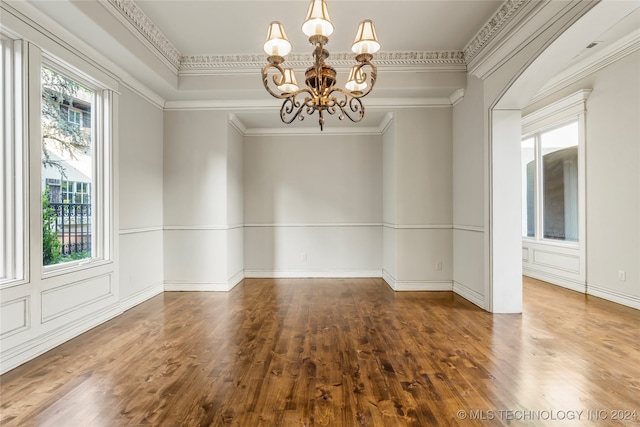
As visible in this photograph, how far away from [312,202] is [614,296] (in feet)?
14.4

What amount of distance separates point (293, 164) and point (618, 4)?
4516 millimetres

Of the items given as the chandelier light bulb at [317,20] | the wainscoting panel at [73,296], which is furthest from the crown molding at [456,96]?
the wainscoting panel at [73,296]

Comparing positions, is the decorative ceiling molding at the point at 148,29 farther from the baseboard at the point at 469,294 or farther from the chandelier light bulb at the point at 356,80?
the baseboard at the point at 469,294

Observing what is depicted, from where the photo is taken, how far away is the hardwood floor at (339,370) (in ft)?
6.20

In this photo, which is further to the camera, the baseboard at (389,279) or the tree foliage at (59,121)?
the baseboard at (389,279)

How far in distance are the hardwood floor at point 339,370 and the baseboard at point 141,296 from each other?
0.15 m

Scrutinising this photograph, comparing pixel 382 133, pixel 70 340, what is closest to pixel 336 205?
pixel 382 133

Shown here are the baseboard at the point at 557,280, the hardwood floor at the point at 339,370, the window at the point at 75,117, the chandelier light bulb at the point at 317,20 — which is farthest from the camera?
the baseboard at the point at 557,280

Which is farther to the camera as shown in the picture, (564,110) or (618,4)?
(564,110)

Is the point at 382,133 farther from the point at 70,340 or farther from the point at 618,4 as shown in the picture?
the point at 70,340

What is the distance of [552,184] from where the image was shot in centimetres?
553

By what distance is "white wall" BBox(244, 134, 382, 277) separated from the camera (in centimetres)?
602

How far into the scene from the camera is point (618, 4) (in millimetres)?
2391

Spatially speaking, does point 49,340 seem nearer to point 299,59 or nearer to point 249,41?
point 249,41
